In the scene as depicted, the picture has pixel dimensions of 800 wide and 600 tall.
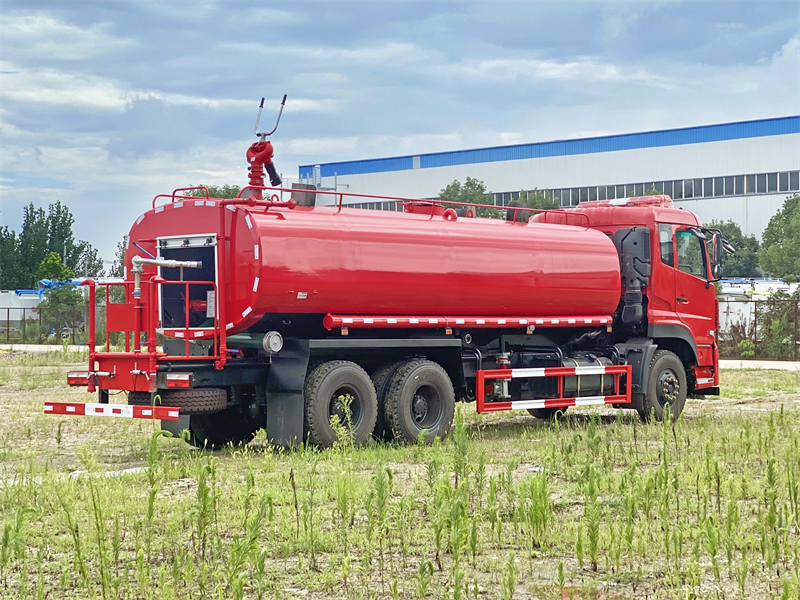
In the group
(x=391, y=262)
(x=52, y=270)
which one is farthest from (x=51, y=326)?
(x=391, y=262)

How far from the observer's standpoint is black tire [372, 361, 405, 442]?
1278cm

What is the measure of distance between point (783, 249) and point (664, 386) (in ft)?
155

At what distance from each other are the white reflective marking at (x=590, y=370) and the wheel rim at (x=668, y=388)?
120 centimetres

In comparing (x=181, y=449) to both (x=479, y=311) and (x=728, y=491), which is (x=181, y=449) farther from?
(x=728, y=491)

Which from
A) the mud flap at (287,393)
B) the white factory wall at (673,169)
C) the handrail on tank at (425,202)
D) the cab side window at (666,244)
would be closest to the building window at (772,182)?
the white factory wall at (673,169)

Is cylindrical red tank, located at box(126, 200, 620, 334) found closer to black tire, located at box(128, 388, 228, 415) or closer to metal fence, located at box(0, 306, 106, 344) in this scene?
black tire, located at box(128, 388, 228, 415)

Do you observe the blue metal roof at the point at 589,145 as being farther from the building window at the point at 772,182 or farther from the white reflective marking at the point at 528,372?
the white reflective marking at the point at 528,372

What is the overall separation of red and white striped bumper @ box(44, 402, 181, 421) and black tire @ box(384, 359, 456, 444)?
9.17ft

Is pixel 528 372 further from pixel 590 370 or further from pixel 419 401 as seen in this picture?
pixel 419 401

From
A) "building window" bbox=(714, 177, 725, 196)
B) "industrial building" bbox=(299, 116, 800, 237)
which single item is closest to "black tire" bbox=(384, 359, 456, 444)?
"industrial building" bbox=(299, 116, 800, 237)

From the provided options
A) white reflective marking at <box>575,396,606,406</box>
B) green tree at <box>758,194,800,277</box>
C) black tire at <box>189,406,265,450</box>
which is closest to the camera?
black tire at <box>189,406,265,450</box>

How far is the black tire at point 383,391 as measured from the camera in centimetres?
1278

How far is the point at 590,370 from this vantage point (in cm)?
1501

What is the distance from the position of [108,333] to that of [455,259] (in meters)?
4.45
